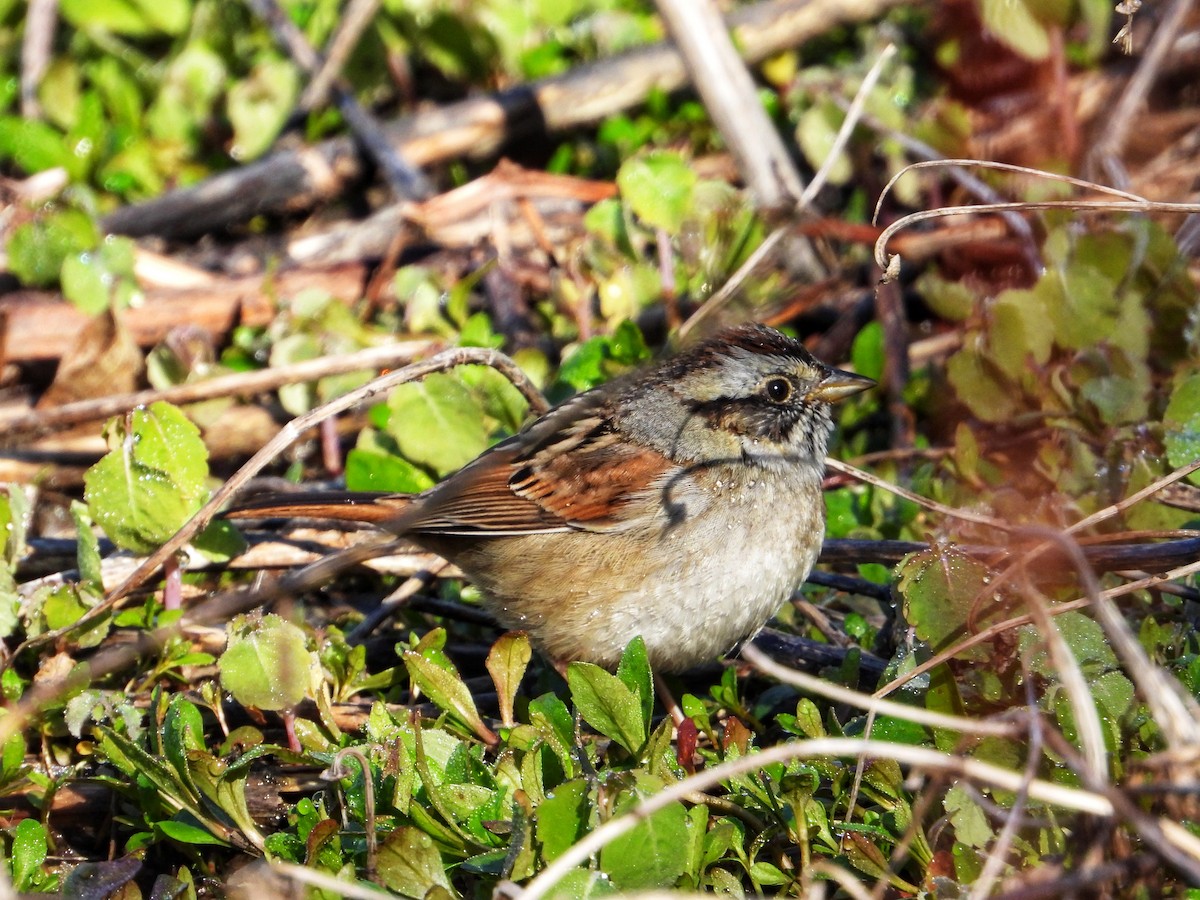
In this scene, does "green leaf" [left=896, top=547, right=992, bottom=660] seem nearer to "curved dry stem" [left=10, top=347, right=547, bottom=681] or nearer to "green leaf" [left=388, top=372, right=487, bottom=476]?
"curved dry stem" [left=10, top=347, right=547, bottom=681]

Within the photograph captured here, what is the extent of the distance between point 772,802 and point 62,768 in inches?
69.0

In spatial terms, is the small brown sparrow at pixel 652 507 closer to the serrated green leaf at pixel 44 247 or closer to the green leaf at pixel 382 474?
the green leaf at pixel 382 474

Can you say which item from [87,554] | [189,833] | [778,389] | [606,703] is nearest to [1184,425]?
[778,389]

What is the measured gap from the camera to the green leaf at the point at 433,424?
13.4 feet

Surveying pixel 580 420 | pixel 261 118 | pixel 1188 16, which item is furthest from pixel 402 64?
pixel 1188 16

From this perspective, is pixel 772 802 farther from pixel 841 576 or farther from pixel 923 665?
pixel 841 576

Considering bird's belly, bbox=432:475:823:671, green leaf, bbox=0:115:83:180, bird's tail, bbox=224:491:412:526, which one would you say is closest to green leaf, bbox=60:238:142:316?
A: green leaf, bbox=0:115:83:180

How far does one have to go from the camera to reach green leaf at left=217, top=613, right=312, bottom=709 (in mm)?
3105

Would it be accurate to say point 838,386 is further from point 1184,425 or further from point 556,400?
point 556,400

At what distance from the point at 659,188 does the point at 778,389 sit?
147 cm

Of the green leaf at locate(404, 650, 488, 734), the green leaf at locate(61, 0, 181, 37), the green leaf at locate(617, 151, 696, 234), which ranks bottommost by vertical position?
A: the green leaf at locate(404, 650, 488, 734)

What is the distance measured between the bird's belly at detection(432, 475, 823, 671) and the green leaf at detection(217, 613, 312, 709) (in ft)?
2.05

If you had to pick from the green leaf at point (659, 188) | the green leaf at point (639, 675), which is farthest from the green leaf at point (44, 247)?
the green leaf at point (639, 675)

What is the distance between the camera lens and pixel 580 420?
12.4 feet
